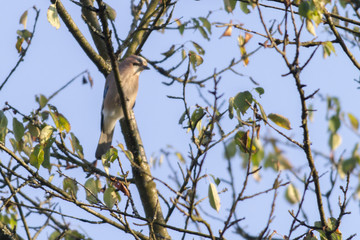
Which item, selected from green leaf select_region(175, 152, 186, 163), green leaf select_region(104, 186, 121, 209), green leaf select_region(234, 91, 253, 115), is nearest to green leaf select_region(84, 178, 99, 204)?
green leaf select_region(104, 186, 121, 209)

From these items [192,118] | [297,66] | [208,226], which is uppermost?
[297,66]

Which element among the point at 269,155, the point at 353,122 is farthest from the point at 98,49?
the point at 353,122

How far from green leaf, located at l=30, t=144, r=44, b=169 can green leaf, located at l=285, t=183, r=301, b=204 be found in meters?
1.53

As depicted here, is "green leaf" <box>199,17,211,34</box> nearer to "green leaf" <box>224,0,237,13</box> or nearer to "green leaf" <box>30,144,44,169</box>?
"green leaf" <box>224,0,237,13</box>

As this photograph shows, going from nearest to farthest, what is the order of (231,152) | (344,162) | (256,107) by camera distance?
1. (344,162)
2. (256,107)
3. (231,152)

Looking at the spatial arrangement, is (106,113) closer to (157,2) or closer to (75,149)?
(157,2)

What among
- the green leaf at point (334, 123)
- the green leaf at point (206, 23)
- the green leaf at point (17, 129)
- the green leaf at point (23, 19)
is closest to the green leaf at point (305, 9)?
the green leaf at point (334, 123)

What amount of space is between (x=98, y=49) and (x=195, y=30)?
0.95 metres

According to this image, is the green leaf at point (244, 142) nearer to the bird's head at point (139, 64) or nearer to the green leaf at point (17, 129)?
the green leaf at point (17, 129)

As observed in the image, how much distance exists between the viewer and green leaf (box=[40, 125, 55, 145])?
325cm

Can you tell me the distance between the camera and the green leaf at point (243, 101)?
295 centimetres

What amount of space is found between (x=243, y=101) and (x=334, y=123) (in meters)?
0.55

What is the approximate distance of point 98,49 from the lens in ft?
16.1

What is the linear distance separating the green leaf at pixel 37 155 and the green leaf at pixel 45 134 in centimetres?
4
